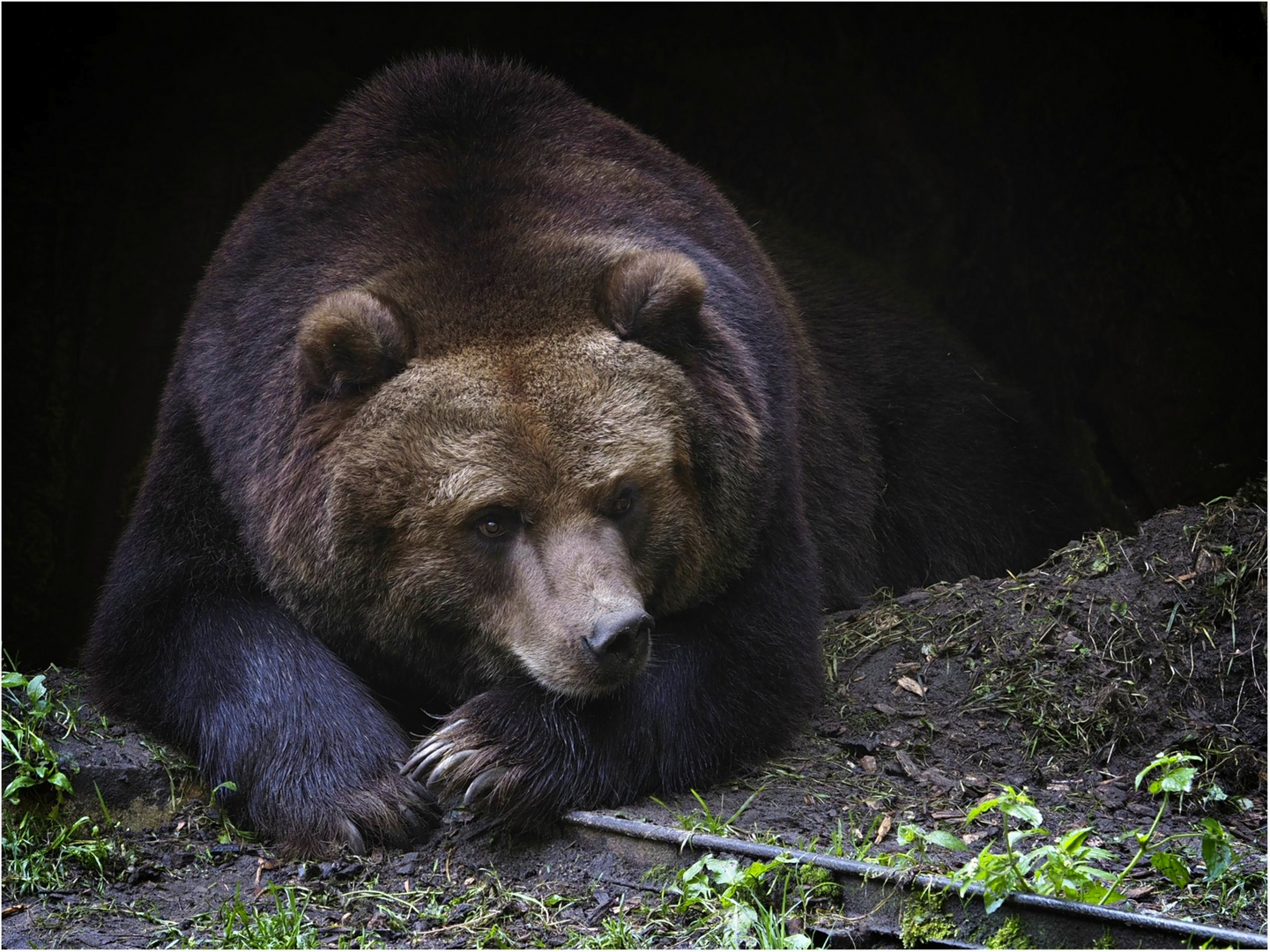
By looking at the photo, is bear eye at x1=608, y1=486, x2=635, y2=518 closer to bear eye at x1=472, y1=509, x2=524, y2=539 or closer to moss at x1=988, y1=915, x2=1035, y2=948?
bear eye at x1=472, y1=509, x2=524, y2=539

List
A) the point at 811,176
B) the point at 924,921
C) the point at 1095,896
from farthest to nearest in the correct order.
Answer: the point at 811,176 → the point at 924,921 → the point at 1095,896

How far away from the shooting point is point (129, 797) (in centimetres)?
502

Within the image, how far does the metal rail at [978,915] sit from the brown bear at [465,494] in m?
0.90

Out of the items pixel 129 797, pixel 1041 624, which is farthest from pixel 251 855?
pixel 1041 624

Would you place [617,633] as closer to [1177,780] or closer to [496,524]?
[496,524]

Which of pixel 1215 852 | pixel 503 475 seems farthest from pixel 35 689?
pixel 1215 852

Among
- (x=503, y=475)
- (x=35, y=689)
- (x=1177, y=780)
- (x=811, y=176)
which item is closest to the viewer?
(x=1177, y=780)

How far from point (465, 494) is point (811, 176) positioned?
528 centimetres

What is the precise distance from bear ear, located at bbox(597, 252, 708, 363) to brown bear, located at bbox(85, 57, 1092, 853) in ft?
0.04

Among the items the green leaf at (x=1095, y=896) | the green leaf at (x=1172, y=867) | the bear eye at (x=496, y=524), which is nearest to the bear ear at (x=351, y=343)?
the bear eye at (x=496, y=524)

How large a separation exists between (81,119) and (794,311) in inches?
181

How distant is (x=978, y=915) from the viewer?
3592 mm

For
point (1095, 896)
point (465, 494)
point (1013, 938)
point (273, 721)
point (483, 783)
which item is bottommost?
point (1013, 938)

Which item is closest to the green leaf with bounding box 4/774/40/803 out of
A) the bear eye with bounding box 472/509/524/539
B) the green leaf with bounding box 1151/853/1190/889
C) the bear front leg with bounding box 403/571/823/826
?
the bear front leg with bounding box 403/571/823/826
